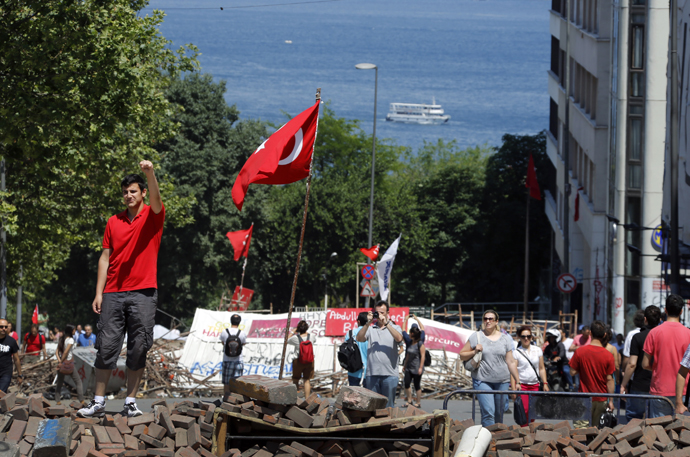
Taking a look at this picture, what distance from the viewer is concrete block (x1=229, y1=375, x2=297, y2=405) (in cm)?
736

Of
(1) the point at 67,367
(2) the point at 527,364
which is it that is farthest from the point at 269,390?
(1) the point at 67,367

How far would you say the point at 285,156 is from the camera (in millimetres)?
10602

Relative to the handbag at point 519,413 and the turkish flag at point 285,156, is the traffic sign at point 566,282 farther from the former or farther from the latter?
the handbag at point 519,413

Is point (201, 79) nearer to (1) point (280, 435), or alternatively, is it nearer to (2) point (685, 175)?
(2) point (685, 175)

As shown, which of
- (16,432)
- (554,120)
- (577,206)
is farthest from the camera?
(554,120)

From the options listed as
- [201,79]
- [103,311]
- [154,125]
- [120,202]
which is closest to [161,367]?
[120,202]

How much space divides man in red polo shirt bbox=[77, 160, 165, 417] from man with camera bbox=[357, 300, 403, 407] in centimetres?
416

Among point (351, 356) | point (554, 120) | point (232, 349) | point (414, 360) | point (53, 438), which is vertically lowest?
point (414, 360)

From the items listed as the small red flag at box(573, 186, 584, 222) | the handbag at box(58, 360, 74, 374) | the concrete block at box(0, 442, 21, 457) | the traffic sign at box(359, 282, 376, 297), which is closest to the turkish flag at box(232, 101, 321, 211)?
the concrete block at box(0, 442, 21, 457)

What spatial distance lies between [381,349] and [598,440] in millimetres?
3715

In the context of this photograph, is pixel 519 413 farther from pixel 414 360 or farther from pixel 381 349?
pixel 414 360

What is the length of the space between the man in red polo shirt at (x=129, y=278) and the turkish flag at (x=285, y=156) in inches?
109

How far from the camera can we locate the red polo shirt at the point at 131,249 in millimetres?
7641

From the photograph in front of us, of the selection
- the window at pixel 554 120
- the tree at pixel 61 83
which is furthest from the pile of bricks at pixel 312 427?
the window at pixel 554 120
